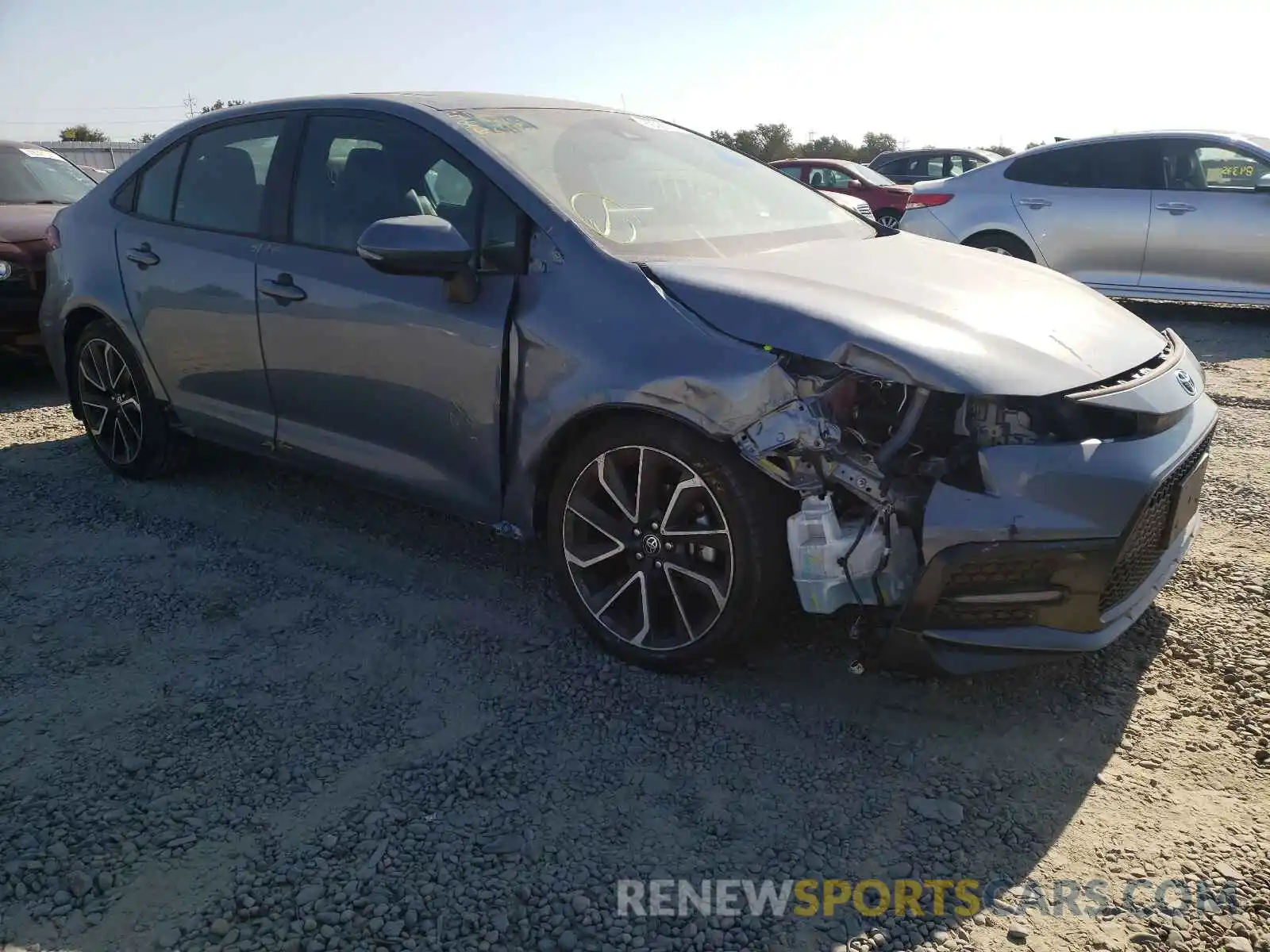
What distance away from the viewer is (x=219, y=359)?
4.19 m

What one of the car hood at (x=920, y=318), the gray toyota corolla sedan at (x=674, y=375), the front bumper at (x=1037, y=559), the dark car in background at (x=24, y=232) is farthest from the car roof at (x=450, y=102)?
the dark car in background at (x=24, y=232)

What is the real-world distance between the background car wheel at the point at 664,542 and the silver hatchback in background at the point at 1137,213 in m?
5.92

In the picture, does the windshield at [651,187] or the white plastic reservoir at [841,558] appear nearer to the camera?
the white plastic reservoir at [841,558]

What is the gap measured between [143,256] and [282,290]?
105cm

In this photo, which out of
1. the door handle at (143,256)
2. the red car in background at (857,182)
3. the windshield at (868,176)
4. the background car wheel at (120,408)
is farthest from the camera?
the windshield at (868,176)

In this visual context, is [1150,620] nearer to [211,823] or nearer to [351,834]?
[351,834]

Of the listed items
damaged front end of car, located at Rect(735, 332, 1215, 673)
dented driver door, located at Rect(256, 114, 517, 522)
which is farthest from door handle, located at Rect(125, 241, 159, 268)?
damaged front end of car, located at Rect(735, 332, 1215, 673)

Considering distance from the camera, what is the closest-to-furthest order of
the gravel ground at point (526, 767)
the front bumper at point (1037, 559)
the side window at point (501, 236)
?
the gravel ground at point (526, 767) < the front bumper at point (1037, 559) < the side window at point (501, 236)

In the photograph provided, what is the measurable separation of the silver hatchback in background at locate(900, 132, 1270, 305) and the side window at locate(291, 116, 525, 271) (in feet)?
18.7

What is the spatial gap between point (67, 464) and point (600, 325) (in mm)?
3628

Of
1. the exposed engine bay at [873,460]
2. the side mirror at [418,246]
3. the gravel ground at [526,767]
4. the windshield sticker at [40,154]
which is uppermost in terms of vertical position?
the windshield sticker at [40,154]

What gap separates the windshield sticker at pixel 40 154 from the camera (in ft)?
27.4

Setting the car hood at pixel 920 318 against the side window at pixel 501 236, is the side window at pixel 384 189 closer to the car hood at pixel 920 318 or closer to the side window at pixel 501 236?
the side window at pixel 501 236

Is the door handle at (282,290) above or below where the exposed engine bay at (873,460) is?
above
